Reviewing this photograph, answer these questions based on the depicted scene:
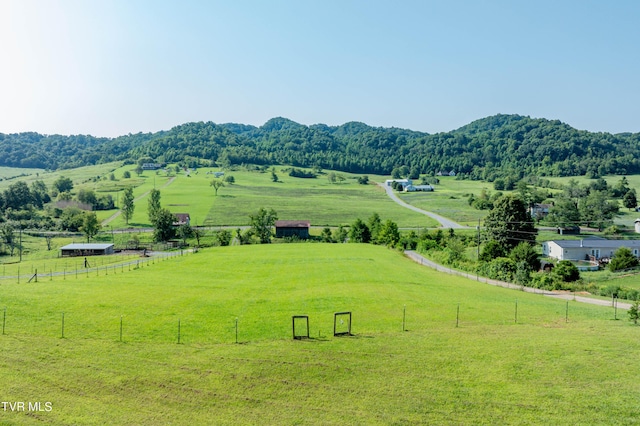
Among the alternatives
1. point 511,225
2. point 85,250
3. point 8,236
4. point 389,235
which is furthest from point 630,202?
point 8,236

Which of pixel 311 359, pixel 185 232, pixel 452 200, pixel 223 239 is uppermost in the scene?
pixel 452 200

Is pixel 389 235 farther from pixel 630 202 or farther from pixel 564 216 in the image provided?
pixel 630 202

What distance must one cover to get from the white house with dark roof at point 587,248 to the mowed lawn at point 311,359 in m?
34.4

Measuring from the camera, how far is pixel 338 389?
16.5 meters

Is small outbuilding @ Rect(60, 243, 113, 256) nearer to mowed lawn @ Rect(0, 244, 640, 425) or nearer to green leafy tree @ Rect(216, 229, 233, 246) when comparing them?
green leafy tree @ Rect(216, 229, 233, 246)

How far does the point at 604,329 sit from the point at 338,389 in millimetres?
16772

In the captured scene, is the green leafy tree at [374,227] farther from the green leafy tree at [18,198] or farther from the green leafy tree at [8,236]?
the green leafy tree at [18,198]

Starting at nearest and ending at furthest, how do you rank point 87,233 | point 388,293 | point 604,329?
point 604,329
point 388,293
point 87,233

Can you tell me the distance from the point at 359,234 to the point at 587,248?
3535cm

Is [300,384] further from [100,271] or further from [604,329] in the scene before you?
[100,271]

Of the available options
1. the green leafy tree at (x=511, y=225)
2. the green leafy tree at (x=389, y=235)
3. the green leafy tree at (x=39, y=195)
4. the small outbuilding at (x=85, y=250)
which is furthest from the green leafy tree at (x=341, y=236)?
the green leafy tree at (x=39, y=195)

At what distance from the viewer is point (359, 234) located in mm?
81438

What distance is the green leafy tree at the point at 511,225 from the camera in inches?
2576

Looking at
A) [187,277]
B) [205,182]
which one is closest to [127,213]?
[205,182]
